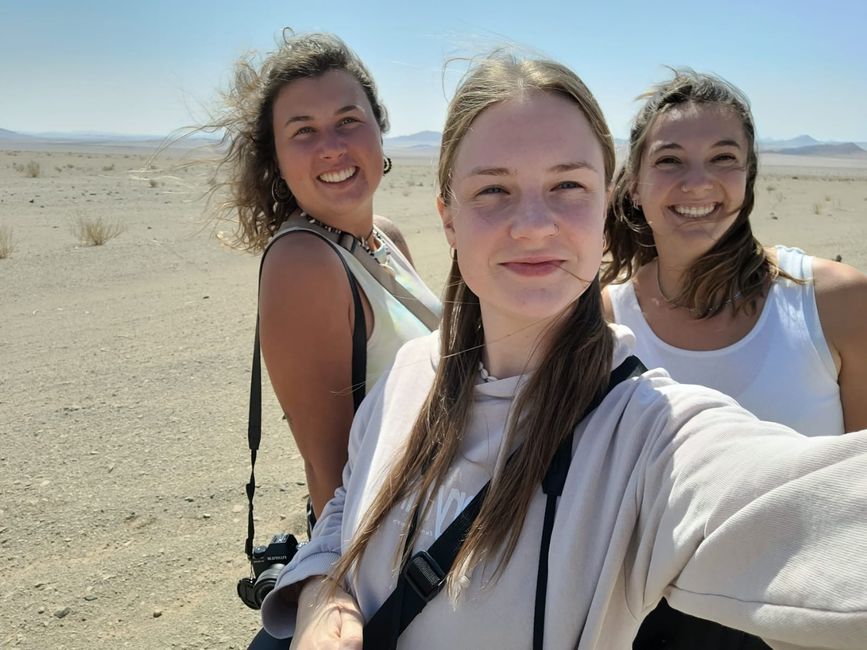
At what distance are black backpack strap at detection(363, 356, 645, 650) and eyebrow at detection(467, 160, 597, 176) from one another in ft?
1.37

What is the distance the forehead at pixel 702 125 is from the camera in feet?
7.36

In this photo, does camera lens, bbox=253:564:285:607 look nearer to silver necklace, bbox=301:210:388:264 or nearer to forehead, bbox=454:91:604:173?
silver necklace, bbox=301:210:388:264

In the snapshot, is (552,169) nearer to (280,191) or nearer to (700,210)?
(700,210)

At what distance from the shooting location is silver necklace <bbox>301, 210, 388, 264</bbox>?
93.8 inches

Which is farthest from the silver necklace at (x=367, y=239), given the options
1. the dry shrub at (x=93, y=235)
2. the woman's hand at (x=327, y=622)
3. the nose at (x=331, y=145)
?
the dry shrub at (x=93, y=235)

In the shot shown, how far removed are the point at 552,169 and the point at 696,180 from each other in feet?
3.61

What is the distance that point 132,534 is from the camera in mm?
3744

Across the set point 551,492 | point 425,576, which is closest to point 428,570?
point 425,576

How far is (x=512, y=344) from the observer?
1.49m

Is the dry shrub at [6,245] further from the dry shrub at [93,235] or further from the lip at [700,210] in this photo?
the lip at [700,210]

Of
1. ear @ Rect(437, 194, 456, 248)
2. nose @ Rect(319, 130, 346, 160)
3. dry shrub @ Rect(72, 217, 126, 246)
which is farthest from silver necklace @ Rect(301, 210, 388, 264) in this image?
dry shrub @ Rect(72, 217, 126, 246)

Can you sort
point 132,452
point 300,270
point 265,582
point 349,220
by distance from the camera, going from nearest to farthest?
point 265,582, point 300,270, point 349,220, point 132,452

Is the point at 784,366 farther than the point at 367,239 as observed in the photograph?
No

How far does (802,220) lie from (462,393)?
18904 millimetres
